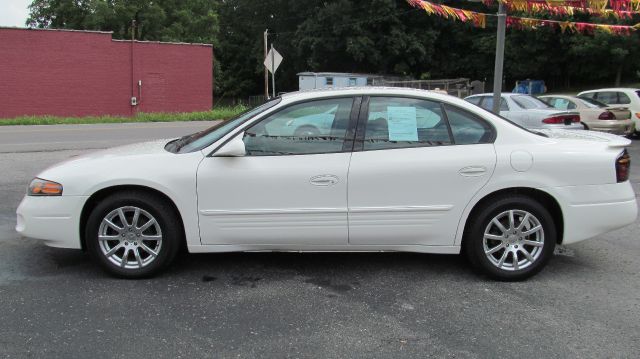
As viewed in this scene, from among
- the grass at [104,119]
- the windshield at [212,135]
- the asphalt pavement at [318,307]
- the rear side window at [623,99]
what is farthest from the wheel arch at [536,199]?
the grass at [104,119]

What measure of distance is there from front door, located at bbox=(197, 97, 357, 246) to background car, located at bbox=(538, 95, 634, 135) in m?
11.4

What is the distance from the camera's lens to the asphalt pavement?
3488 mm

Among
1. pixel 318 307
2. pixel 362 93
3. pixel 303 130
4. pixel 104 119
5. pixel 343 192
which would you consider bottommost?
pixel 318 307

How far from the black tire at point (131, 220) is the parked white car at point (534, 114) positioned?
8.67m

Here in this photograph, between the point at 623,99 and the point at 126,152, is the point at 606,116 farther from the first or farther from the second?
the point at 126,152

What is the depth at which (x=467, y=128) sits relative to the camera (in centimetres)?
462

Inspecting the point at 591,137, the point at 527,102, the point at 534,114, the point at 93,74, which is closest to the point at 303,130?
the point at 591,137

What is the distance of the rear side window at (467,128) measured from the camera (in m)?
4.58

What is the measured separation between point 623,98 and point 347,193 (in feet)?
46.8

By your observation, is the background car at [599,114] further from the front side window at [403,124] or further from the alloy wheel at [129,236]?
the alloy wheel at [129,236]

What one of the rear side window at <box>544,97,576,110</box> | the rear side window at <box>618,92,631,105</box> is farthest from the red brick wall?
the rear side window at <box>618,92,631,105</box>

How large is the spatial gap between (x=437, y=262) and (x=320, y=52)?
48.5 metres

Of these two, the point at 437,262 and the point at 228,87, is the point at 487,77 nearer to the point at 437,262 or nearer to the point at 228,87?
the point at 228,87

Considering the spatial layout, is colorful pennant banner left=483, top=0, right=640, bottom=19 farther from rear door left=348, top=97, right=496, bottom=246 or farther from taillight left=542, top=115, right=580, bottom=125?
rear door left=348, top=97, right=496, bottom=246
